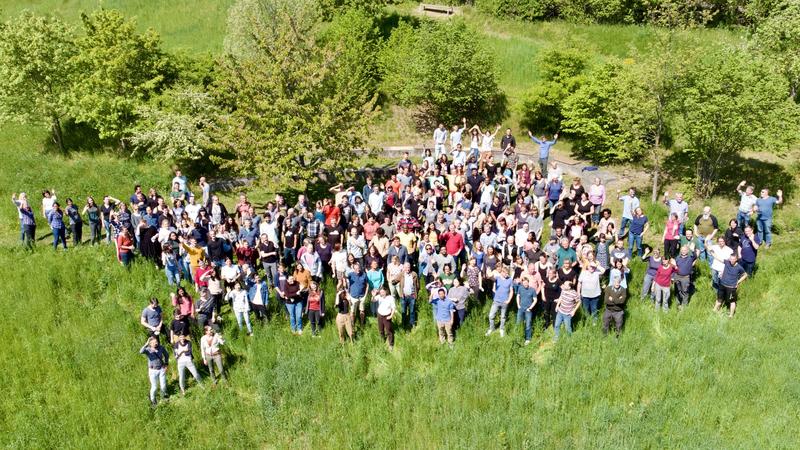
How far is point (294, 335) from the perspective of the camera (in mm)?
13461

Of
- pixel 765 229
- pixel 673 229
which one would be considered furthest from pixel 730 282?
pixel 765 229

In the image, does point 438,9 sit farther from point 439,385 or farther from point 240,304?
point 439,385

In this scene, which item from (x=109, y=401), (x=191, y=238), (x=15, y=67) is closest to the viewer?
(x=109, y=401)

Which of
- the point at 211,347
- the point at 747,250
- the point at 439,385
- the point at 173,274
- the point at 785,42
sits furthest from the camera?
the point at 785,42

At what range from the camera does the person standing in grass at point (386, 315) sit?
40.9 feet

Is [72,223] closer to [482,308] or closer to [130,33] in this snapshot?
[130,33]

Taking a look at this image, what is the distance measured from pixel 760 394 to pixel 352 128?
1277 cm

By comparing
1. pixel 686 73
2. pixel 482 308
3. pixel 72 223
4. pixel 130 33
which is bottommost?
pixel 482 308

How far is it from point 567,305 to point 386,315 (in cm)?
370

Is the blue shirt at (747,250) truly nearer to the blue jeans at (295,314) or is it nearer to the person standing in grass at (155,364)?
the blue jeans at (295,314)

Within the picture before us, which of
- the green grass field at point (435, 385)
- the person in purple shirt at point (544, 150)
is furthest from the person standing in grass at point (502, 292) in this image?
the person in purple shirt at point (544, 150)

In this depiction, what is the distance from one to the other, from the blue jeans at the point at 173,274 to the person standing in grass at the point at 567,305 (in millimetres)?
9061

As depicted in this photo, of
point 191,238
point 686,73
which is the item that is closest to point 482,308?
point 191,238

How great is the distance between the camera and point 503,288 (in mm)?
12750
